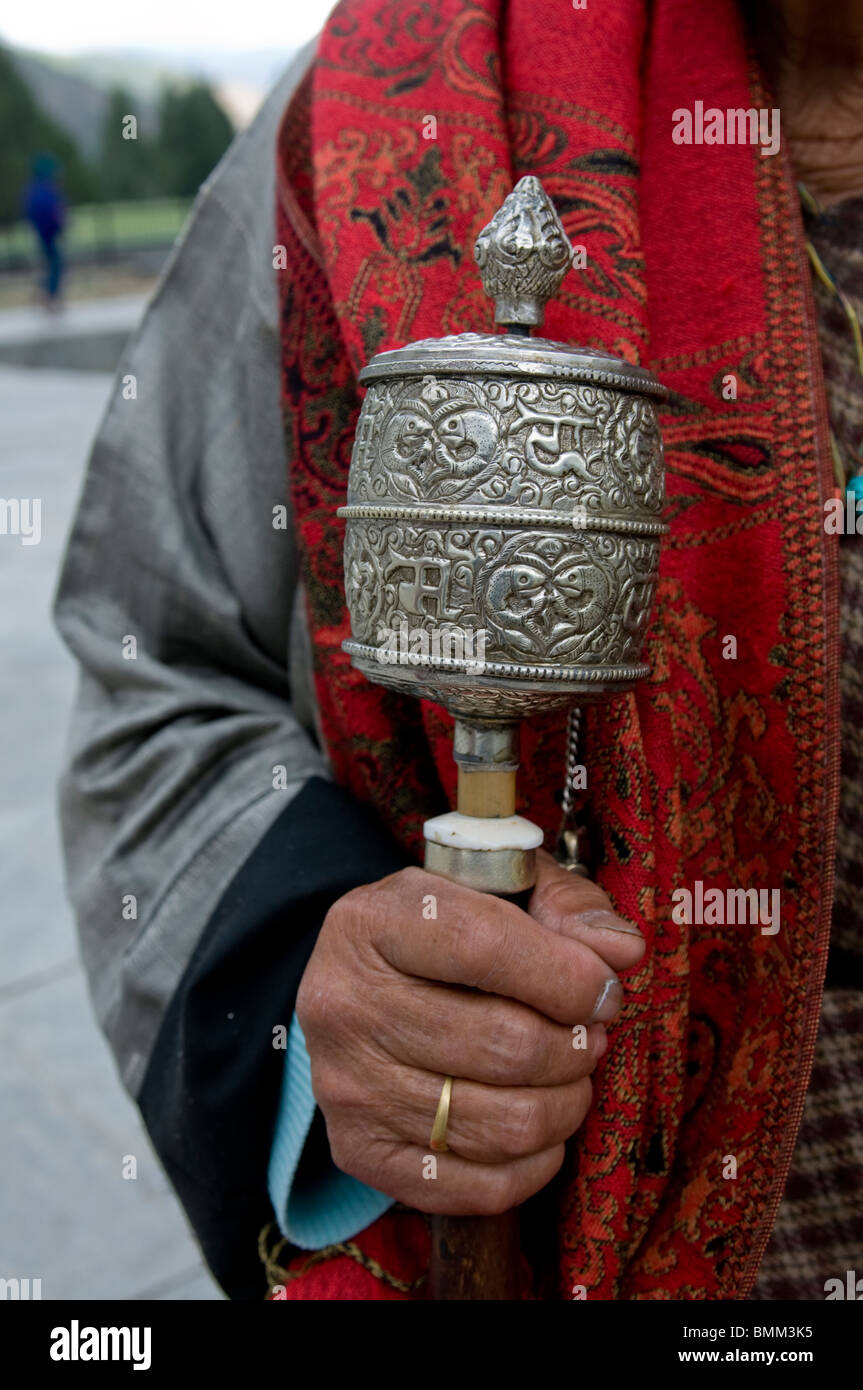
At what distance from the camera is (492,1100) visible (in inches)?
32.1

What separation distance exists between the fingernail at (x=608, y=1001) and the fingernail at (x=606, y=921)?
3 centimetres

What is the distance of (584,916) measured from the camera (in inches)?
32.9

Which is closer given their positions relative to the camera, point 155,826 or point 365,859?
point 365,859

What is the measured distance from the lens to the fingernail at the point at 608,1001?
0.81m

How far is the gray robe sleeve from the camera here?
1155 mm

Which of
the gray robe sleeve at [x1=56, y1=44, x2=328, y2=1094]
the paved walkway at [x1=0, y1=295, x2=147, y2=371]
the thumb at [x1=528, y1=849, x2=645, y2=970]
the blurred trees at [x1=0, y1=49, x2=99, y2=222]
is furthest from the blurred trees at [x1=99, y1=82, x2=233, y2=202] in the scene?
the thumb at [x1=528, y1=849, x2=645, y2=970]

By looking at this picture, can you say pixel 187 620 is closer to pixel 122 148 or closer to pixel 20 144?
pixel 20 144

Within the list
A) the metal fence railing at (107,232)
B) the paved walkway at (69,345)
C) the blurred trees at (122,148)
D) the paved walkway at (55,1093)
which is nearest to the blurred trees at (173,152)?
the blurred trees at (122,148)

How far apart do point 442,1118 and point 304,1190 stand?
30 cm

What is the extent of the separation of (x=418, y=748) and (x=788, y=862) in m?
0.33

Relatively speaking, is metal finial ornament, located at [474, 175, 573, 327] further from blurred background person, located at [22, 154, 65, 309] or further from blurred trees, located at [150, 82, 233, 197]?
blurred trees, located at [150, 82, 233, 197]

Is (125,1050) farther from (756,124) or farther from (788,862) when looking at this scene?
(756,124)

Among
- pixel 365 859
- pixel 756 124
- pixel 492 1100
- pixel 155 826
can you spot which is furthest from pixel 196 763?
pixel 756 124

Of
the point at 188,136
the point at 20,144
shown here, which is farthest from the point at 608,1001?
the point at 188,136
